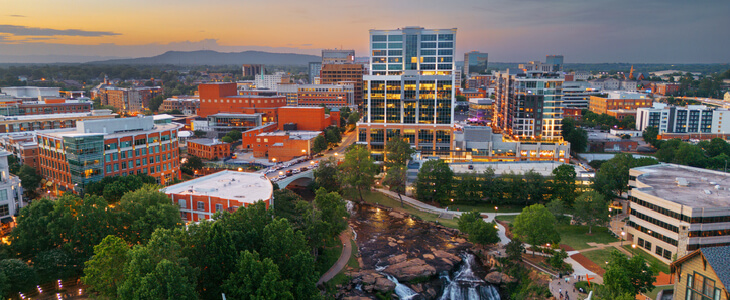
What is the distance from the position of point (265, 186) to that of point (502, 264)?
3221 centimetres

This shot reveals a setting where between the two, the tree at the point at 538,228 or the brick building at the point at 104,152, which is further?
the brick building at the point at 104,152

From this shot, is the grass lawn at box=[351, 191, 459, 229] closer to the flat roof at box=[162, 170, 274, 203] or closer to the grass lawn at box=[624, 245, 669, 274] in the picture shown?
the grass lawn at box=[624, 245, 669, 274]

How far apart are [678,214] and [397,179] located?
44.6 meters

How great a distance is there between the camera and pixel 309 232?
182 ft

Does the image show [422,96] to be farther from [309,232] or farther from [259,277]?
[259,277]

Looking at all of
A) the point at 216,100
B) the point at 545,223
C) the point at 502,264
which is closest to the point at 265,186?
the point at 502,264

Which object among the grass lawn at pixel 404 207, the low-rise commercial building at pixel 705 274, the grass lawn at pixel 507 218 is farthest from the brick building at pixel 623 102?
the low-rise commercial building at pixel 705 274

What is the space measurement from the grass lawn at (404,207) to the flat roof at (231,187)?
26287 millimetres

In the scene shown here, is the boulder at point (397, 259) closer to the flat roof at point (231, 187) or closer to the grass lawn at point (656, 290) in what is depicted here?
the flat roof at point (231, 187)

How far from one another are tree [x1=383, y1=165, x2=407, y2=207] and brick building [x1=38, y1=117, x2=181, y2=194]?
→ 39.3m

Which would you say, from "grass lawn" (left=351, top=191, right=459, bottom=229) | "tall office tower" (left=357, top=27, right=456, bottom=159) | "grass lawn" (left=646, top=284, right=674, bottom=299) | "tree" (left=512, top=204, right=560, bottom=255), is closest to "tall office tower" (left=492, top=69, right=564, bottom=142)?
"tall office tower" (left=357, top=27, right=456, bottom=159)

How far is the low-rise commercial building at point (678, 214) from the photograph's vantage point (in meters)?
51.6

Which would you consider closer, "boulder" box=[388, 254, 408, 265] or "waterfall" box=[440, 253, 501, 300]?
"waterfall" box=[440, 253, 501, 300]

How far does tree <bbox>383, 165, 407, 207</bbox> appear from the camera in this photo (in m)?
85.4
